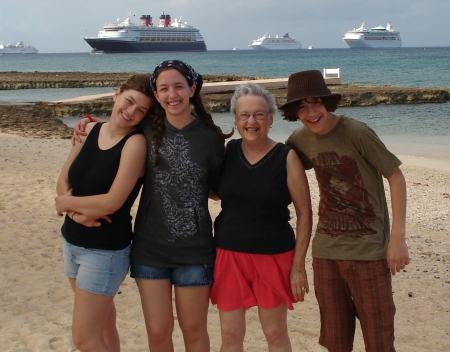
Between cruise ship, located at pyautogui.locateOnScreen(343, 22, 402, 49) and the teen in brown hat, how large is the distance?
136m

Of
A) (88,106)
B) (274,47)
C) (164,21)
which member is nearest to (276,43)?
(274,47)

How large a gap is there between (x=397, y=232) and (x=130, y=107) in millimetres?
1432

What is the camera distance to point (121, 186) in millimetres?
2744

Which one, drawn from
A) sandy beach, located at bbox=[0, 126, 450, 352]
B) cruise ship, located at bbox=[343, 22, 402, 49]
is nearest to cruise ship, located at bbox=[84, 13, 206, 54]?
cruise ship, located at bbox=[343, 22, 402, 49]

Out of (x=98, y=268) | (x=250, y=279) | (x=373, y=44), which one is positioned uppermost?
(x=373, y=44)

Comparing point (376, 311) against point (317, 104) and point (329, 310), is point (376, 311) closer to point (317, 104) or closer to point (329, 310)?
point (329, 310)

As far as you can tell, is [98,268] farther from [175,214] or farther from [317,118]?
[317,118]

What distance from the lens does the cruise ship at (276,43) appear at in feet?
494

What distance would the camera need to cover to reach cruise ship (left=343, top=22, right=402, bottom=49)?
132m

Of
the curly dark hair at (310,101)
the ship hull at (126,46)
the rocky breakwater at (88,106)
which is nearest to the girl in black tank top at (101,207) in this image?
the curly dark hair at (310,101)

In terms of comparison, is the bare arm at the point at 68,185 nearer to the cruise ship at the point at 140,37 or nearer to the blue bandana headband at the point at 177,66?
the blue bandana headband at the point at 177,66

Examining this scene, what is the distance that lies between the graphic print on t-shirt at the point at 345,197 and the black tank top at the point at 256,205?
0.74 feet

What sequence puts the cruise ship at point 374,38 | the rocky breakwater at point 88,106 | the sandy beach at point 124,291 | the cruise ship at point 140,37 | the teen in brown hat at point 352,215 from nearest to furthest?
the teen in brown hat at point 352,215 → the sandy beach at point 124,291 → the rocky breakwater at point 88,106 → the cruise ship at point 140,37 → the cruise ship at point 374,38

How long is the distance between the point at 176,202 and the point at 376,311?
111cm
